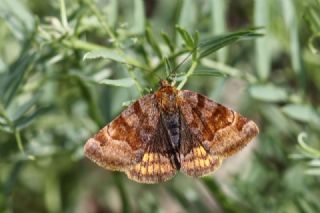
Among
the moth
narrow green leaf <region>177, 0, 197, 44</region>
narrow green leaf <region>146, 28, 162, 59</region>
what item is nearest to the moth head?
the moth

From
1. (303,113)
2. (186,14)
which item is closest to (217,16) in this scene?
(186,14)

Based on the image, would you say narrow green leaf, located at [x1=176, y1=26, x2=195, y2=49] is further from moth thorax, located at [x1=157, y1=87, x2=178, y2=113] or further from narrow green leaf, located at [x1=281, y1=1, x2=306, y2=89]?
narrow green leaf, located at [x1=281, y1=1, x2=306, y2=89]

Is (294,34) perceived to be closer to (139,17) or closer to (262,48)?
(262,48)

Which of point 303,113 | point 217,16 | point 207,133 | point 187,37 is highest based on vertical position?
point 187,37

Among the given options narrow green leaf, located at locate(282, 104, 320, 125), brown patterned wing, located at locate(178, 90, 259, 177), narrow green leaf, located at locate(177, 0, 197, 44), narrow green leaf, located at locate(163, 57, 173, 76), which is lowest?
narrow green leaf, located at locate(282, 104, 320, 125)

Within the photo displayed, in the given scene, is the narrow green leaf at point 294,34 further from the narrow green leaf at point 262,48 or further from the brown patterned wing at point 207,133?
the brown patterned wing at point 207,133

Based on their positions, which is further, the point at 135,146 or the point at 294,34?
the point at 294,34

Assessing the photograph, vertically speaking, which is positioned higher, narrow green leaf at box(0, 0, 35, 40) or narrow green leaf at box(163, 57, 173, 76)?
narrow green leaf at box(0, 0, 35, 40)

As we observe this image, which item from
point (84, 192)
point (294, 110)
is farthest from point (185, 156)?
point (84, 192)
